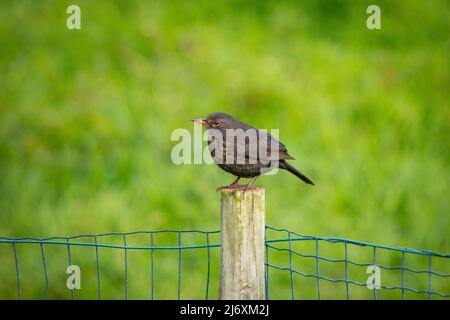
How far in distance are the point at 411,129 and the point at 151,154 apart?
3976mm

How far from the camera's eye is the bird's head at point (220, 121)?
17.3 ft

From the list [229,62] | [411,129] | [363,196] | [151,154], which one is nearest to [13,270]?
[151,154]

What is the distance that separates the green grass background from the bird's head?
2501 mm

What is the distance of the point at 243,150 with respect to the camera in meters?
4.95

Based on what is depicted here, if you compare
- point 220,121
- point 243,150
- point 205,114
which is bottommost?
point 243,150

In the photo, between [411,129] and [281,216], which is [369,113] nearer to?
[411,129]

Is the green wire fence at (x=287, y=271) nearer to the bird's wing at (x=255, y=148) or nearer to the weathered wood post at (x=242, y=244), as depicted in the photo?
the bird's wing at (x=255, y=148)

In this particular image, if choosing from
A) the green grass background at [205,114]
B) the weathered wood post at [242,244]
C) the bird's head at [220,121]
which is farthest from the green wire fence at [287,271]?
the weathered wood post at [242,244]

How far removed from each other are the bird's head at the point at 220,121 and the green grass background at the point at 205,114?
8.20ft

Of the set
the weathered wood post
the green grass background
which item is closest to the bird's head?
the weathered wood post

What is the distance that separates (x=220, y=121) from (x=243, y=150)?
0.49 m

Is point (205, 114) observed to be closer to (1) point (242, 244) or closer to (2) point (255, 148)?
(2) point (255, 148)

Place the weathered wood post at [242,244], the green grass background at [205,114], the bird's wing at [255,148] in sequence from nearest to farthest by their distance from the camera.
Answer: the weathered wood post at [242,244] < the bird's wing at [255,148] < the green grass background at [205,114]

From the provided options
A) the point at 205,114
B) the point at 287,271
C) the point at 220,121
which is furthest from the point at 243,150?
the point at 205,114
